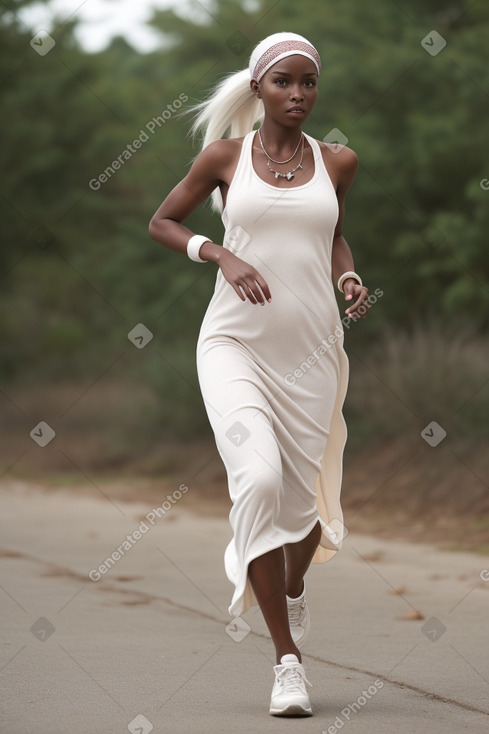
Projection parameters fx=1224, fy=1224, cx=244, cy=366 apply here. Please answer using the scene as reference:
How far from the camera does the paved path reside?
14.1ft

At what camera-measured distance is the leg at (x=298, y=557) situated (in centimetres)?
477

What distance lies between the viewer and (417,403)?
11430 millimetres

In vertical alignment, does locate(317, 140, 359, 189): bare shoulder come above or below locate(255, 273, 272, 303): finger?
above

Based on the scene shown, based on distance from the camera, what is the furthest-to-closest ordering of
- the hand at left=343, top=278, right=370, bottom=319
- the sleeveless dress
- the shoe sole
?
the hand at left=343, top=278, right=370, bottom=319 < the sleeveless dress < the shoe sole

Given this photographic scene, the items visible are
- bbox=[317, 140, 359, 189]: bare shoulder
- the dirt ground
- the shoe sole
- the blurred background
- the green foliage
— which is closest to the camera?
the shoe sole

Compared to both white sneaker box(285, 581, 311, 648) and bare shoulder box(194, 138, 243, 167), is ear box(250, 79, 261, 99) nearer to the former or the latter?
bare shoulder box(194, 138, 243, 167)

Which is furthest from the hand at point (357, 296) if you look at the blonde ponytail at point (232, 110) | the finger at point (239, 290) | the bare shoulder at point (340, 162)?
the blonde ponytail at point (232, 110)

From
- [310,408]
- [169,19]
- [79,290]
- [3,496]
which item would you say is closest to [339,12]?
[3,496]

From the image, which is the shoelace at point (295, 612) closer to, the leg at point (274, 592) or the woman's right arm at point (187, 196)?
the leg at point (274, 592)

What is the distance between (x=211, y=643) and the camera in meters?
5.61

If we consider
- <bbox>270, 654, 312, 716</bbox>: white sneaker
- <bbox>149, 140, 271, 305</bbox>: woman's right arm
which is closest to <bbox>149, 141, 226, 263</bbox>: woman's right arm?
<bbox>149, 140, 271, 305</bbox>: woman's right arm

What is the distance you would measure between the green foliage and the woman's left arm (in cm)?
722

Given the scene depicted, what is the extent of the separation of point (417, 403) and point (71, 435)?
6.70m

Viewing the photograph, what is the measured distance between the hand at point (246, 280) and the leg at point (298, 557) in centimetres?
101
